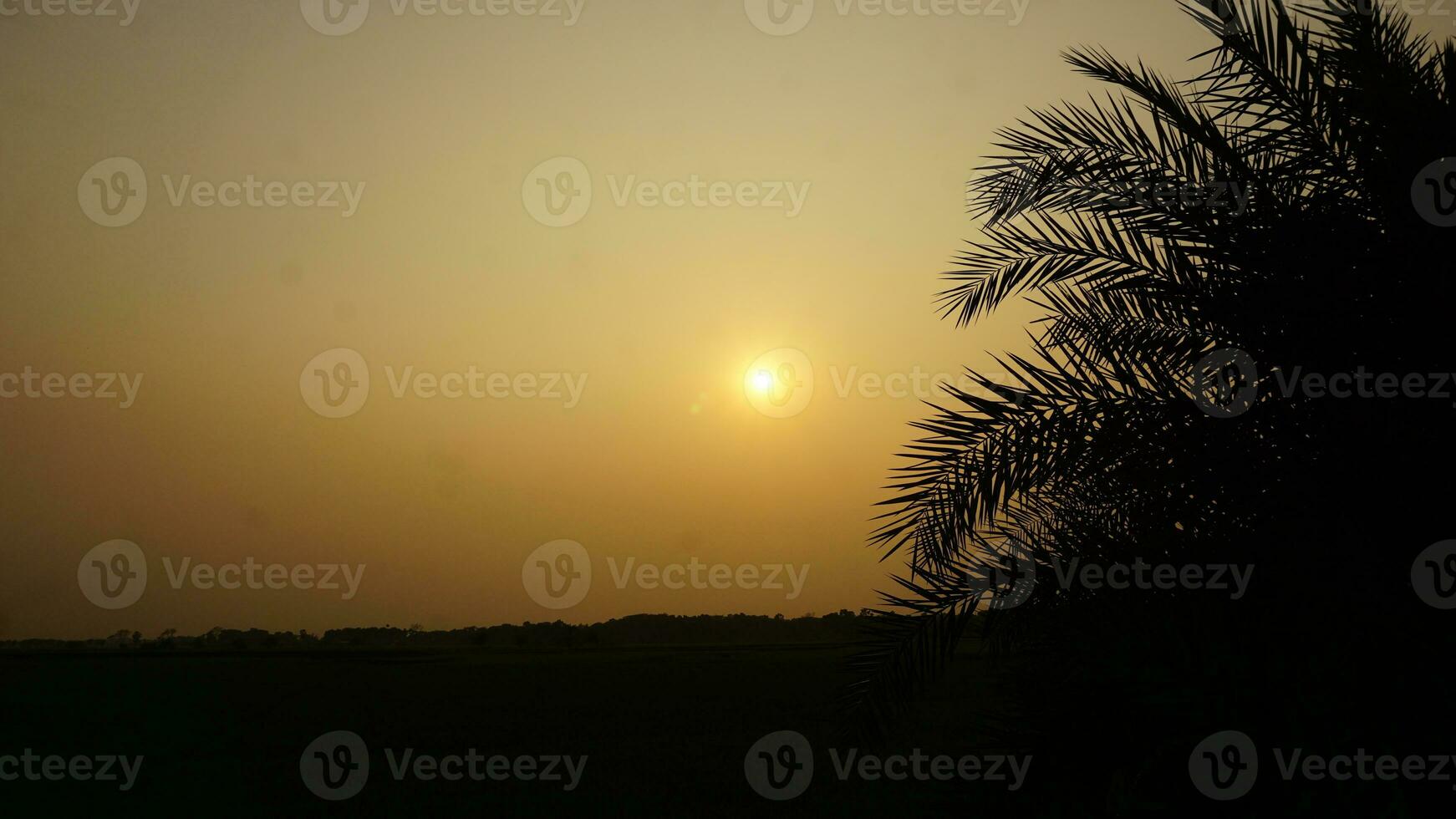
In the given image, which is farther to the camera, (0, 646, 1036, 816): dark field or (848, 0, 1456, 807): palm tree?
(0, 646, 1036, 816): dark field

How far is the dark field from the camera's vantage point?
10711 mm

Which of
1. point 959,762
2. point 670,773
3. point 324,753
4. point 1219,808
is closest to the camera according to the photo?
point 1219,808

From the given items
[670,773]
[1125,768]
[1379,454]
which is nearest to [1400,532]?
[1379,454]

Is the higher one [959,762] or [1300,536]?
[1300,536]

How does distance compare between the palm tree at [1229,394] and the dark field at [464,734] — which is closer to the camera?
the palm tree at [1229,394]

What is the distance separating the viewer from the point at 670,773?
1246cm

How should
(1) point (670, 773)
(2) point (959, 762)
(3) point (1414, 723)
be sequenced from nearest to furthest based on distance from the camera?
(3) point (1414, 723) < (2) point (959, 762) < (1) point (670, 773)

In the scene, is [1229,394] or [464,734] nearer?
[1229,394]

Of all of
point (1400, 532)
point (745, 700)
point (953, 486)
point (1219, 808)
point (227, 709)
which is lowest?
point (1219, 808)

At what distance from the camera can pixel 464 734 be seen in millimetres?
17016

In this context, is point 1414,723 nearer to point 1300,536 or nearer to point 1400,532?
point 1300,536

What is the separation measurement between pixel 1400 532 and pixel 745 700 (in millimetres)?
18439

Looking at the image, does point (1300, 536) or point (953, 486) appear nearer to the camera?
point (1300, 536)

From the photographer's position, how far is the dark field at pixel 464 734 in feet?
35.1
